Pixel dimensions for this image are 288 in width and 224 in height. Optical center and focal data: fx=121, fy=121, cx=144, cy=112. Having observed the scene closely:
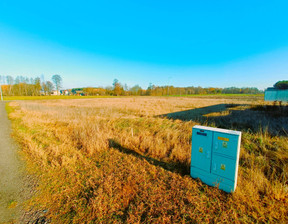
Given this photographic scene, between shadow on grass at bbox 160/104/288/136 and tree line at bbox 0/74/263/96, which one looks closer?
shadow on grass at bbox 160/104/288/136

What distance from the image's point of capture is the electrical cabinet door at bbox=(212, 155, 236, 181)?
235cm

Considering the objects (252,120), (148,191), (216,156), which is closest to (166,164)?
(148,191)

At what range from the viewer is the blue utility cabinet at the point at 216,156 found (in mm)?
2334

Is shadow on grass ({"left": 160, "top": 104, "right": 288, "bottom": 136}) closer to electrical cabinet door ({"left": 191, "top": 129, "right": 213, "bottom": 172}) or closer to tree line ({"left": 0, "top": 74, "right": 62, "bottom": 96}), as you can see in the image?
electrical cabinet door ({"left": 191, "top": 129, "right": 213, "bottom": 172})

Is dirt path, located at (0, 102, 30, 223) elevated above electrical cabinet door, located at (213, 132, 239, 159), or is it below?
below

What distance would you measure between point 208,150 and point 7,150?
704 cm

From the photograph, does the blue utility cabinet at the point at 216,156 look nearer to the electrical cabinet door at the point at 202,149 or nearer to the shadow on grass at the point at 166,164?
the electrical cabinet door at the point at 202,149

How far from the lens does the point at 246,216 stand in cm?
192

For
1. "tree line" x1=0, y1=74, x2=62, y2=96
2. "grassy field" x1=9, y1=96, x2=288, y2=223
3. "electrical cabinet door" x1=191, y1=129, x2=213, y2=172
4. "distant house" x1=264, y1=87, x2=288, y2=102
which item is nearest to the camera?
"grassy field" x1=9, y1=96, x2=288, y2=223

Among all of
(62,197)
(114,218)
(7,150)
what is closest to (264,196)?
(114,218)

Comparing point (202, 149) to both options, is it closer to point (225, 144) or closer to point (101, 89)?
point (225, 144)

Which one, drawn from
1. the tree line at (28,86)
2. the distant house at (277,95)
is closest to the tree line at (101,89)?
the tree line at (28,86)

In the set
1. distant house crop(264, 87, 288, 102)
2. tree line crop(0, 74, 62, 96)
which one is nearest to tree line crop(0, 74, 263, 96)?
tree line crop(0, 74, 62, 96)

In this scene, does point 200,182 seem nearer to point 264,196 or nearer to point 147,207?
point 264,196
